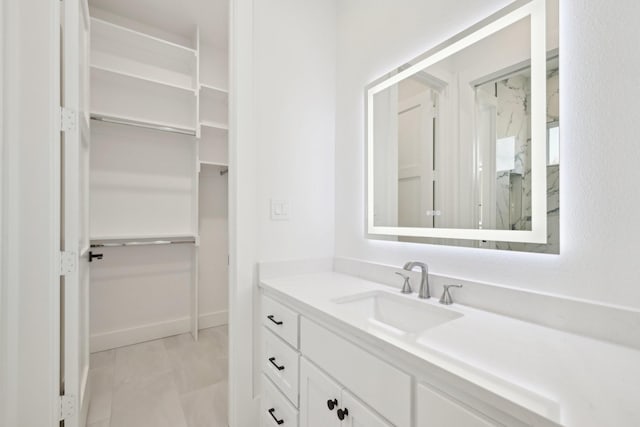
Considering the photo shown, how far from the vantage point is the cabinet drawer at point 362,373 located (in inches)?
28.5

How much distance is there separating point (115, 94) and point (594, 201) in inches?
122

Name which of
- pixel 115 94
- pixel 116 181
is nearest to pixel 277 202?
pixel 116 181

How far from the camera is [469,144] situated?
1157mm

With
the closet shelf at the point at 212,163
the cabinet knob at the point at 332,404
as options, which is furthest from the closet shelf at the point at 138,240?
the cabinet knob at the point at 332,404

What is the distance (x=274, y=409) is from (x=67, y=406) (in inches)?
36.8

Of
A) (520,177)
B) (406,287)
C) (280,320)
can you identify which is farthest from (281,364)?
(520,177)

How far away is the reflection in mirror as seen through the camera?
952 millimetres

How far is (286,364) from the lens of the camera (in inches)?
47.8

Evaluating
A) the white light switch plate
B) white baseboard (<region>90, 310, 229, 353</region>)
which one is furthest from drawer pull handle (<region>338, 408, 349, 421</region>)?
white baseboard (<region>90, 310, 229, 353</region>)

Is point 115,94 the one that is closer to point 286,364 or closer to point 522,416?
point 286,364

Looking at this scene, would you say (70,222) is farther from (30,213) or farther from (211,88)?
(211,88)

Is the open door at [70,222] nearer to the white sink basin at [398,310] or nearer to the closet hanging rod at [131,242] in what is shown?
the closet hanging rod at [131,242]

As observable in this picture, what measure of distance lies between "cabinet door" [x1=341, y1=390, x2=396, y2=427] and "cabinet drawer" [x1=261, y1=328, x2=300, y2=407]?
30 centimetres

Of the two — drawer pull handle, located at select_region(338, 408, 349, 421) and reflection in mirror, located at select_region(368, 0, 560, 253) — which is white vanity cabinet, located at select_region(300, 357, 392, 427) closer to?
drawer pull handle, located at select_region(338, 408, 349, 421)
